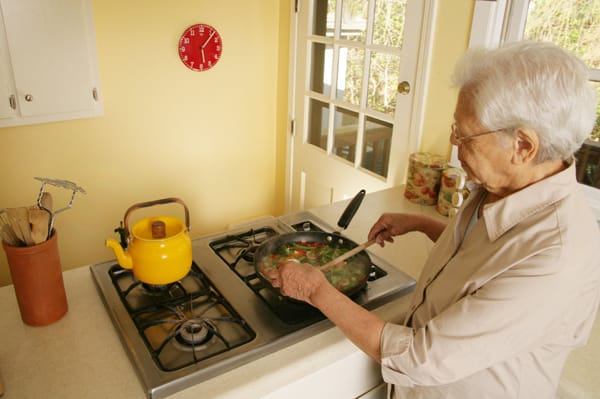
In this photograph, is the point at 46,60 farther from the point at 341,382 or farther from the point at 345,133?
the point at 341,382

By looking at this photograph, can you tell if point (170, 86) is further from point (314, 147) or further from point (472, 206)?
point (472, 206)

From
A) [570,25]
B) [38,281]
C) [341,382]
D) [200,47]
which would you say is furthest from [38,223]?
[200,47]

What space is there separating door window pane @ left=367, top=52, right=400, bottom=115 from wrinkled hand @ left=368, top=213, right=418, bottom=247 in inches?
36.6

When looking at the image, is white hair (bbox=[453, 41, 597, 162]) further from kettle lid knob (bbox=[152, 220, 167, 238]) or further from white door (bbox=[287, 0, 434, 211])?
white door (bbox=[287, 0, 434, 211])

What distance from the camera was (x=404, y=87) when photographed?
80.0 inches

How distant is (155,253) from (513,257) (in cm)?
72

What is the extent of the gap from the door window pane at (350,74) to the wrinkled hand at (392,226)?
3.75ft

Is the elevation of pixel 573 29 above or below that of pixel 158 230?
above

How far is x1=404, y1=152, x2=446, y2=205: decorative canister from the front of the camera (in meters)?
1.80

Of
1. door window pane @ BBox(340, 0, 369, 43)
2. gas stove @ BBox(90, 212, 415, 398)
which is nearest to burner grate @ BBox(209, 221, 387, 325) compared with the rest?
gas stove @ BBox(90, 212, 415, 398)

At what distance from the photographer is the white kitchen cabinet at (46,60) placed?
2035mm

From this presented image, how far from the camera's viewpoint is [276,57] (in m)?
2.90

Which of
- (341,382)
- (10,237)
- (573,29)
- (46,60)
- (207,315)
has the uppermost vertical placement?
(573,29)

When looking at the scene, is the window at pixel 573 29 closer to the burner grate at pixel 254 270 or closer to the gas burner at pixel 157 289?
the burner grate at pixel 254 270
